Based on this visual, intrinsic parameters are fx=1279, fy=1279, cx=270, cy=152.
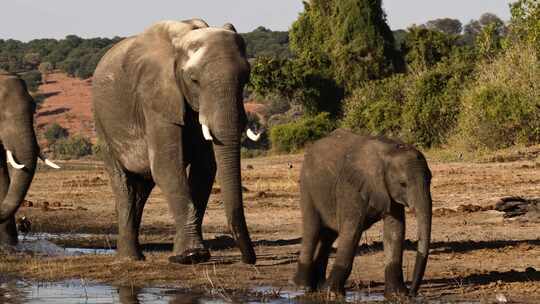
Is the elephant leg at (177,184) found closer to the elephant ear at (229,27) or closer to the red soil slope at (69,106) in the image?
the elephant ear at (229,27)

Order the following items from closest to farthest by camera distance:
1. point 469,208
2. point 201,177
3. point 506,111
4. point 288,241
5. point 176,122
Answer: point 176,122 → point 201,177 → point 288,241 → point 469,208 → point 506,111

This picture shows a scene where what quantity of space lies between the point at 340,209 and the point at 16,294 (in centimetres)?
332

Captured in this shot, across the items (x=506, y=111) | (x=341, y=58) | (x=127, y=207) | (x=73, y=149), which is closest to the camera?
(x=127, y=207)

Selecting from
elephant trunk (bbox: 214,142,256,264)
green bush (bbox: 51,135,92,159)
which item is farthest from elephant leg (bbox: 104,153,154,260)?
green bush (bbox: 51,135,92,159)

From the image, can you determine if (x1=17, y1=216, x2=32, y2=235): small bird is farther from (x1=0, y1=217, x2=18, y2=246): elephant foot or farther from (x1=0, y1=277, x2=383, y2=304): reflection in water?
(x1=0, y1=277, x2=383, y2=304): reflection in water

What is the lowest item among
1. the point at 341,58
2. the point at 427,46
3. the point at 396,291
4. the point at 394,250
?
the point at 341,58

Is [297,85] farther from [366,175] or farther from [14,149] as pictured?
[366,175]

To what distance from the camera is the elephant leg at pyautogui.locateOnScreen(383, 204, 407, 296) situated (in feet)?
35.2

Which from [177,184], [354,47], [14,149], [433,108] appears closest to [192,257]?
[177,184]

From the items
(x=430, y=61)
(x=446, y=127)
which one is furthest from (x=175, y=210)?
(x=430, y=61)

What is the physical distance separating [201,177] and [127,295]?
81.8 inches

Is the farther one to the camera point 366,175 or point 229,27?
point 229,27

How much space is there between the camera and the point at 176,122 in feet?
42.5

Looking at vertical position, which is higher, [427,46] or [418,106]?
[427,46]
